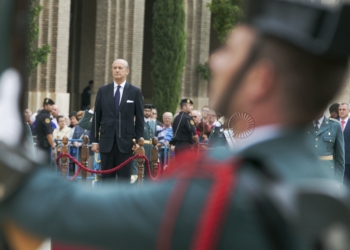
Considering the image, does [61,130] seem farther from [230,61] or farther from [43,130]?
[230,61]

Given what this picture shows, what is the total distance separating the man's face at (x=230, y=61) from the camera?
1608mm

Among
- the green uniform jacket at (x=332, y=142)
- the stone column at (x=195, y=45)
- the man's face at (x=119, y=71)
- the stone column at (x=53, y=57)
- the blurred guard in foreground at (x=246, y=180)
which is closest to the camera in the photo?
the blurred guard in foreground at (x=246, y=180)

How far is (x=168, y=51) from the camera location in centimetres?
2998

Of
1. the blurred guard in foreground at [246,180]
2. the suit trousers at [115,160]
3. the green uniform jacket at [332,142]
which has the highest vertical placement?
the blurred guard in foreground at [246,180]

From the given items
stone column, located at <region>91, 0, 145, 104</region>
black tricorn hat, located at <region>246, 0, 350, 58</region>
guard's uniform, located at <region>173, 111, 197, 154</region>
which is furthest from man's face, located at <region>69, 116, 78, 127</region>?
black tricorn hat, located at <region>246, 0, 350, 58</region>

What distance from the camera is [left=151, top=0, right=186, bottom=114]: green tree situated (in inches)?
1176

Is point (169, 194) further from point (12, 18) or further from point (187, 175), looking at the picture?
point (12, 18)

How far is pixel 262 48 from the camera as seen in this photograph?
62.0 inches

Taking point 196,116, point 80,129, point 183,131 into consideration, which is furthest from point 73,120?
point 183,131

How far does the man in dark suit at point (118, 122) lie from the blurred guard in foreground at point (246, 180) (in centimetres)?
1037

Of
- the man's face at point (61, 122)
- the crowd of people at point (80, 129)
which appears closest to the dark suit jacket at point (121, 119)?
the crowd of people at point (80, 129)

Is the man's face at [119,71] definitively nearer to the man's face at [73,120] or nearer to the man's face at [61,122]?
the man's face at [61,122]

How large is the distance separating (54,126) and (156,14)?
11879 mm

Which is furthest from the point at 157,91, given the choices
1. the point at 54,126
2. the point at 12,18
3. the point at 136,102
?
the point at 12,18
